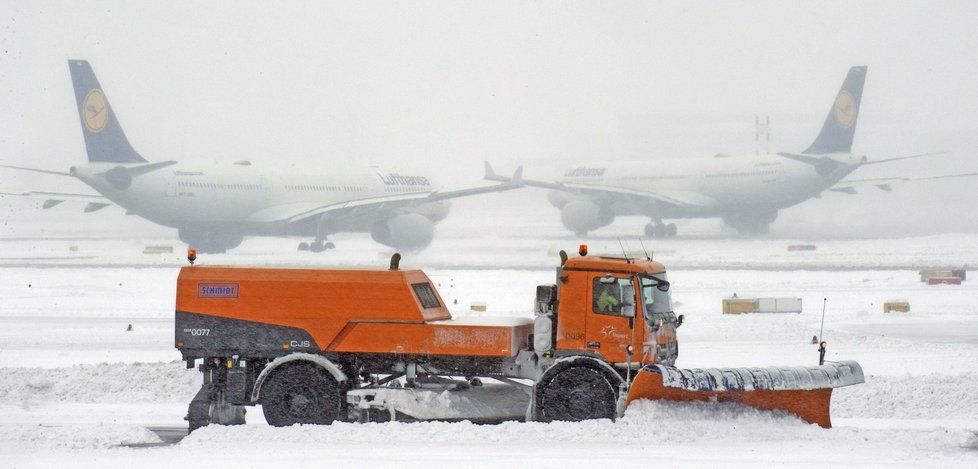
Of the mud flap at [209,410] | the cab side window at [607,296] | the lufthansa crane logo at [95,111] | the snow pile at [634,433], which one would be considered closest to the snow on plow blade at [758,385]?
the snow pile at [634,433]

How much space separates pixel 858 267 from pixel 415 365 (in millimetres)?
38819

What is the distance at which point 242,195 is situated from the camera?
198 feet

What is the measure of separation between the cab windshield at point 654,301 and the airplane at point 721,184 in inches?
2097

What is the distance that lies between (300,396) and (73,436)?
2.85 meters

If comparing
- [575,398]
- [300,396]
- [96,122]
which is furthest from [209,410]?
[96,122]

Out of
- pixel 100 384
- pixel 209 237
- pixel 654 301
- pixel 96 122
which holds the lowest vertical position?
pixel 100 384

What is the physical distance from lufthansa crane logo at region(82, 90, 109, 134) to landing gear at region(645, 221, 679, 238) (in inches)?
1315

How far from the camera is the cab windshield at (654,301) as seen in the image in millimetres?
14852

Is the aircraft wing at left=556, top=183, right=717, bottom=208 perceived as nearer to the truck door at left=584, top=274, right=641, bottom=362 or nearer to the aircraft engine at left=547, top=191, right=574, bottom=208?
the aircraft engine at left=547, top=191, right=574, bottom=208

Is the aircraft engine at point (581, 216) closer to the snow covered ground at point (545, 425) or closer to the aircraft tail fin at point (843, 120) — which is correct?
the aircraft tail fin at point (843, 120)

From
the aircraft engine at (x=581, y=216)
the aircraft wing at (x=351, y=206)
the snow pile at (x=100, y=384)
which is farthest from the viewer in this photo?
the aircraft engine at (x=581, y=216)

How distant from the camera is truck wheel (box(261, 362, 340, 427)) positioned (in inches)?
593

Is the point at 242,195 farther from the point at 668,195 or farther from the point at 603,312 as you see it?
the point at 603,312

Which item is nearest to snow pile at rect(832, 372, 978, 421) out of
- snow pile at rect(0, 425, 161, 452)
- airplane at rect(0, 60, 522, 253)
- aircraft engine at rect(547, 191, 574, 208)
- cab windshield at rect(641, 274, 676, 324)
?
cab windshield at rect(641, 274, 676, 324)
